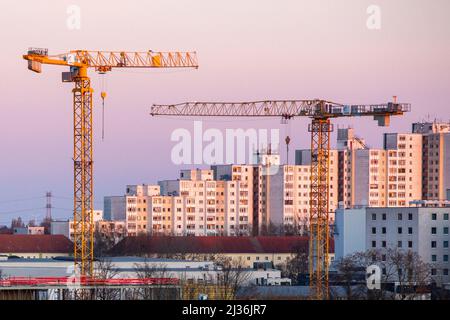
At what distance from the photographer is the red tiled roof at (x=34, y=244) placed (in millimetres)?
64500

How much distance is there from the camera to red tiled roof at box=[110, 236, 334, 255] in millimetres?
62250

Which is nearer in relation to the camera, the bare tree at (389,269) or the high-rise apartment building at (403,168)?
the bare tree at (389,269)

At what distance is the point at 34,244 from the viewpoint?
216ft

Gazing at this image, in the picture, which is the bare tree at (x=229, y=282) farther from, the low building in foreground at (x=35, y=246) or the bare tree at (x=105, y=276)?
the low building in foreground at (x=35, y=246)

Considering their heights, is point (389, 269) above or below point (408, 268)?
below

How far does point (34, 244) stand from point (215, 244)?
852 cm

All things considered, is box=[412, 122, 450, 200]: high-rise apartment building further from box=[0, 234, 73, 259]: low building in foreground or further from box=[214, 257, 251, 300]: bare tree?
box=[214, 257, 251, 300]: bare tree

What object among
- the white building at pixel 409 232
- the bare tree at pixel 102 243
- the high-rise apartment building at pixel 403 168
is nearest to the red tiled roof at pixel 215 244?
the bare tree at pixel 102 243

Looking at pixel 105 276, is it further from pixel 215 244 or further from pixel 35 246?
pixel 215 244

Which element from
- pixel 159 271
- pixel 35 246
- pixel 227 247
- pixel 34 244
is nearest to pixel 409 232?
pixel 159 271

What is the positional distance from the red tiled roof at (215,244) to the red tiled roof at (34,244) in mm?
3541

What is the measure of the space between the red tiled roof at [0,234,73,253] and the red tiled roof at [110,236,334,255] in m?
3.54
